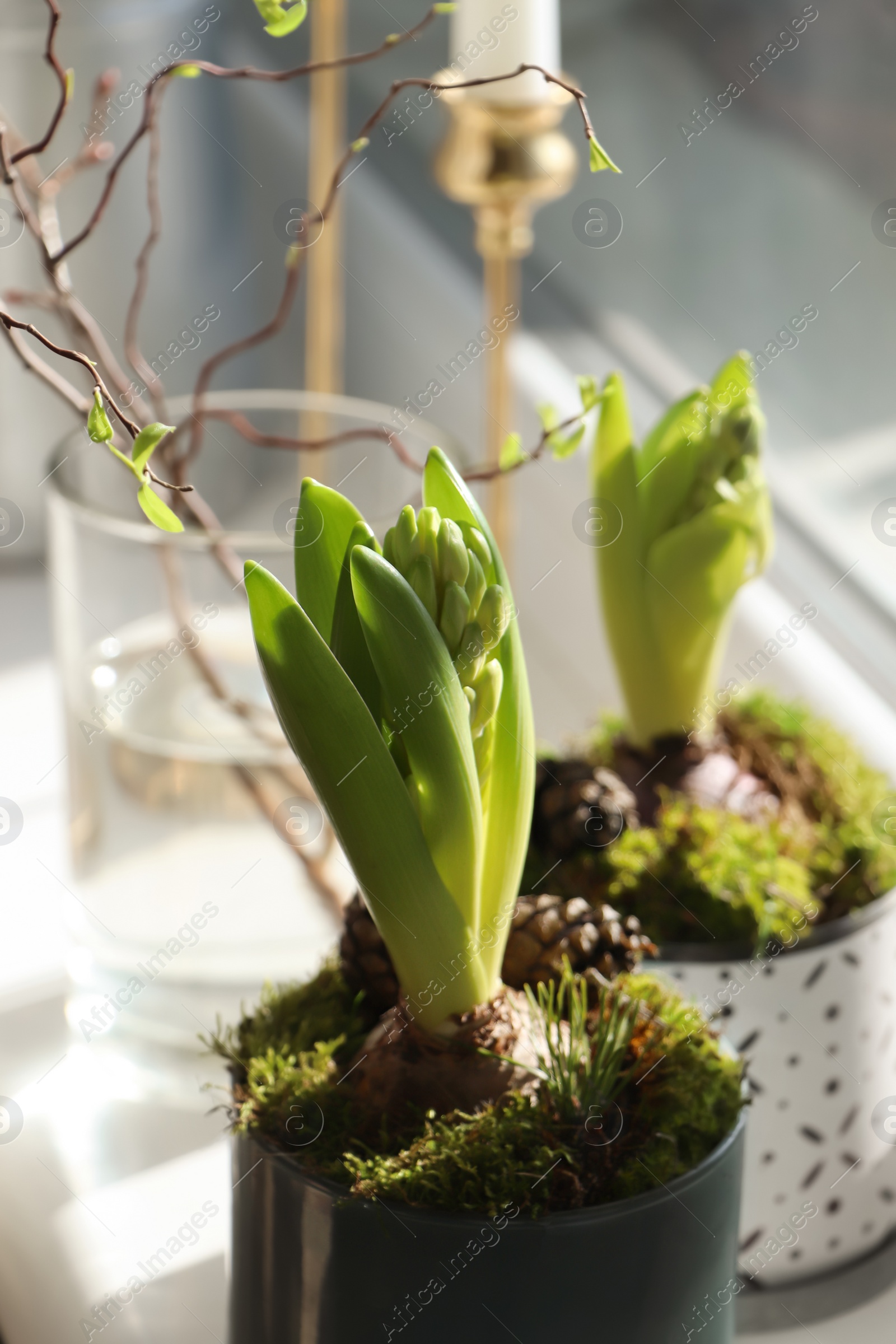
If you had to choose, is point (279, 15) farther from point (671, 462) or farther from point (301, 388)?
point (301, 388)

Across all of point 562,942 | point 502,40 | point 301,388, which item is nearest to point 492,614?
point 562,942

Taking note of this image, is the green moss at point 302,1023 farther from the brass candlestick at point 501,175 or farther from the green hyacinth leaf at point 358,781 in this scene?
the brass candlestick at point 501,175

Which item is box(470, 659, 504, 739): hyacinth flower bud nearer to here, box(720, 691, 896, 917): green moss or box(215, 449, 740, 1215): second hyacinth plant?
box(215, 449, 740, 1215): second hyacinth plant

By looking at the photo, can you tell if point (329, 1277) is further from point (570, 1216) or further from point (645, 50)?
point (645, 50)

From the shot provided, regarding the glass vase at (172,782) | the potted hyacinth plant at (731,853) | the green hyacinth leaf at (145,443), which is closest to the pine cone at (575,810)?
the potted hyacinth plant at (731,853)

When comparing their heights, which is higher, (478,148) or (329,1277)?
(478,148)

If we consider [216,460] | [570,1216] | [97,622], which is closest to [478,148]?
A: [216,460]

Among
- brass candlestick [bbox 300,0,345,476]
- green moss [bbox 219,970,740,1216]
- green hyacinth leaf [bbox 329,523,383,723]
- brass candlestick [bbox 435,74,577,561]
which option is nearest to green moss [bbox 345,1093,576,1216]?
green moss [bbox 219,970,740,1216]
